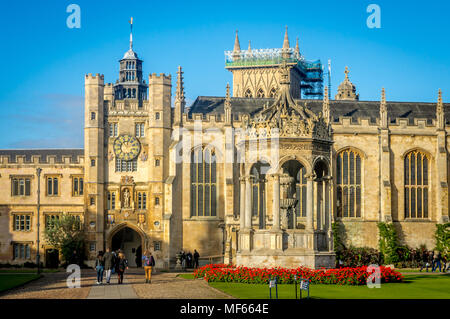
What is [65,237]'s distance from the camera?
59469 mm

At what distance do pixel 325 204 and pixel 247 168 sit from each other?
166 inches

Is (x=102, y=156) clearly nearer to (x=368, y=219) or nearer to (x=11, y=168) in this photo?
(x=11, y=168)

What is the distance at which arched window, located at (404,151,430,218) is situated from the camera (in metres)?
62.4

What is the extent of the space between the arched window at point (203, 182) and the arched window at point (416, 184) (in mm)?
16082

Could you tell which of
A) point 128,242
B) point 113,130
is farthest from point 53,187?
point 128,242

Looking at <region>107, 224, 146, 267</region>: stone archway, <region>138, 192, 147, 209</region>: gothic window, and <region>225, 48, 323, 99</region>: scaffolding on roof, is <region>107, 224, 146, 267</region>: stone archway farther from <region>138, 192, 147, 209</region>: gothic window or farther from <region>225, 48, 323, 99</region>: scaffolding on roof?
<region>225, 48, 323, 99</region>: scaffolding on roof

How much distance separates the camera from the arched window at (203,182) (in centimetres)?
6059

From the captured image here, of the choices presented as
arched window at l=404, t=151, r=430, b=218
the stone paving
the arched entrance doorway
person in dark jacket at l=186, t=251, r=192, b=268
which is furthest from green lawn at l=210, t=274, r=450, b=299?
the arched entrance doorway

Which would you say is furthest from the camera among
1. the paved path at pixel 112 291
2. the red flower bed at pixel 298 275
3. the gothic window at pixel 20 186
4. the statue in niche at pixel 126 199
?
the gothic window at pixel 20 186

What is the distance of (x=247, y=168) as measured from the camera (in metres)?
36.8

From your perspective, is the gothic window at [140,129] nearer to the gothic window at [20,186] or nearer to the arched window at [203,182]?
the arched window at [203,182]

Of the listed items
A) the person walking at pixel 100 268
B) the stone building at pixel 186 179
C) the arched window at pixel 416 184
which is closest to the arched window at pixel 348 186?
the stone building at pixel 186 179

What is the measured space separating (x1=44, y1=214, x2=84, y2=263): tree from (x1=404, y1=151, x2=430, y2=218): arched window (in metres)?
27.0
